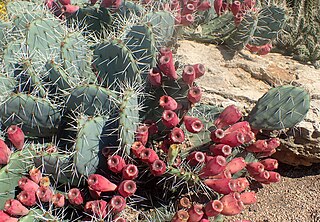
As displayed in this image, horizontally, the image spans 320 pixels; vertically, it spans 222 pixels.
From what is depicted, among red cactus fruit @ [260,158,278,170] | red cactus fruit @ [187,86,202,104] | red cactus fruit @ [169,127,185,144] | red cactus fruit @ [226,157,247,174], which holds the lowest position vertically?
red cactus fruit @ [260,158,278,170]

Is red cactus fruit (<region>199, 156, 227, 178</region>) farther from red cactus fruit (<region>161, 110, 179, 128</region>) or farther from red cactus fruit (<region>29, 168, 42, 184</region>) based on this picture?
red cactus fruit (<region>29, 168, 42, 184</region>)

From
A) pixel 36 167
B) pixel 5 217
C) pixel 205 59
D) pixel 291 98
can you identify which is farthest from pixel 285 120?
pixel 5 217

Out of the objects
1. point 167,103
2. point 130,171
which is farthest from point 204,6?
point 130,171

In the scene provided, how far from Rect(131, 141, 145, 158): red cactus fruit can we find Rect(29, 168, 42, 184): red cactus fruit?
0.55 metres

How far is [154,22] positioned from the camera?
3.20 meters

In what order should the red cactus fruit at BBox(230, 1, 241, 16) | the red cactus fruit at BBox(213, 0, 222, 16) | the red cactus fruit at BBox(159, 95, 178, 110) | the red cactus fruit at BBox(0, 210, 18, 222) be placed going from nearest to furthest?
the red cactus fruit at BBox(0, 210, 18, 222) → the red cactus fruit at BBox(159, 95, 178, 110) → the red cactus fruit at BBox(230, 1, 241, 16) → the red cactus fruit at BBox(213, 0, 222, 16)

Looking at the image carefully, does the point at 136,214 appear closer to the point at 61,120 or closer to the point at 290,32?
the point at 61,120

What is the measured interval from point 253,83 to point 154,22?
3.15 ft

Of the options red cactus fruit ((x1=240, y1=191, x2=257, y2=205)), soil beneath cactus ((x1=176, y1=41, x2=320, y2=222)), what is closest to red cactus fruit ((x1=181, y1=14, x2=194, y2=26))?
soil beneath cactus ((x1=176, y1=41, x2=320, y2=222))

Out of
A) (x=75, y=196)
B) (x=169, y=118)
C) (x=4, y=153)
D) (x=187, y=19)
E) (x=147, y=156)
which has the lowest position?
(x=75, y=196)

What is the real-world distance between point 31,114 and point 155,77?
0.79m

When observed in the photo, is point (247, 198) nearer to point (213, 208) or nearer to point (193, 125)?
point (213, 208)

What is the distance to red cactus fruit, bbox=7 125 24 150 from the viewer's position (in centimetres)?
272

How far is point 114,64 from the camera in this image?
2.92 m
